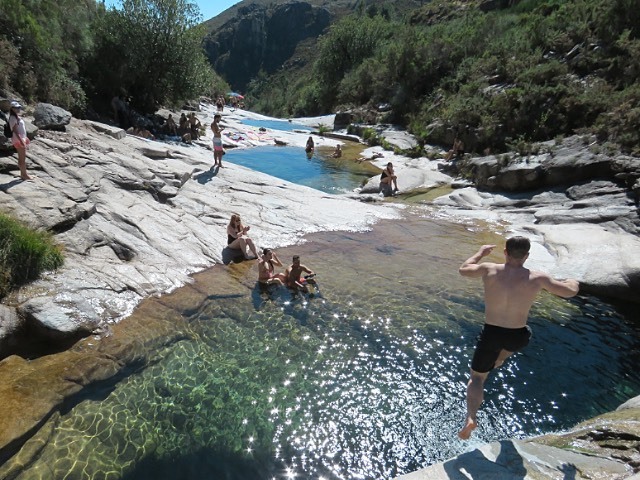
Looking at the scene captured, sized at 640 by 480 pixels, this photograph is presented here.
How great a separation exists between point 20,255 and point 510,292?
9213mm

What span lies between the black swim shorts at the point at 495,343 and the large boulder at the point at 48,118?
51.1 ft

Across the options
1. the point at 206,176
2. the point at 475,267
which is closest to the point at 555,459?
the point at 475,267

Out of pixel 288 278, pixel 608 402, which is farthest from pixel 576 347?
pixel 288 278

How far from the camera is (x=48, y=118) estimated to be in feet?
47.4

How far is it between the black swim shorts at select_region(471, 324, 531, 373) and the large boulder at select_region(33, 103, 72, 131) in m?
15.6

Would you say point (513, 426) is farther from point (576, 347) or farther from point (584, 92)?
point (584, 92)

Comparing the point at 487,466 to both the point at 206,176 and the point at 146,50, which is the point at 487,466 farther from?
the point at 146,50

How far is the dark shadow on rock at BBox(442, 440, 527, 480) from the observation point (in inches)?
165

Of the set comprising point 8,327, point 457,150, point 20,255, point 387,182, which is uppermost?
point 457,150

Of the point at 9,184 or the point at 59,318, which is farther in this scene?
the point at 9,184

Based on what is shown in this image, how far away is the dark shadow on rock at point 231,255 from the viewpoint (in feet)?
40.0

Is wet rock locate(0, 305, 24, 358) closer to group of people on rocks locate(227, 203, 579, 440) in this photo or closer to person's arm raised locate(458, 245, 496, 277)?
group of people on rocks locate(227, 203, 579, 440)

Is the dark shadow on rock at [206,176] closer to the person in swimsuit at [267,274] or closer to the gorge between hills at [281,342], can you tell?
the gorge between hills at [281,342]

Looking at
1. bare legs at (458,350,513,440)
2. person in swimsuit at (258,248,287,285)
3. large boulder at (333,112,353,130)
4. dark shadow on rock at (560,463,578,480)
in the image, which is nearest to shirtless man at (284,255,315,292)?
person in swimsuit at (258,248,287,285)
